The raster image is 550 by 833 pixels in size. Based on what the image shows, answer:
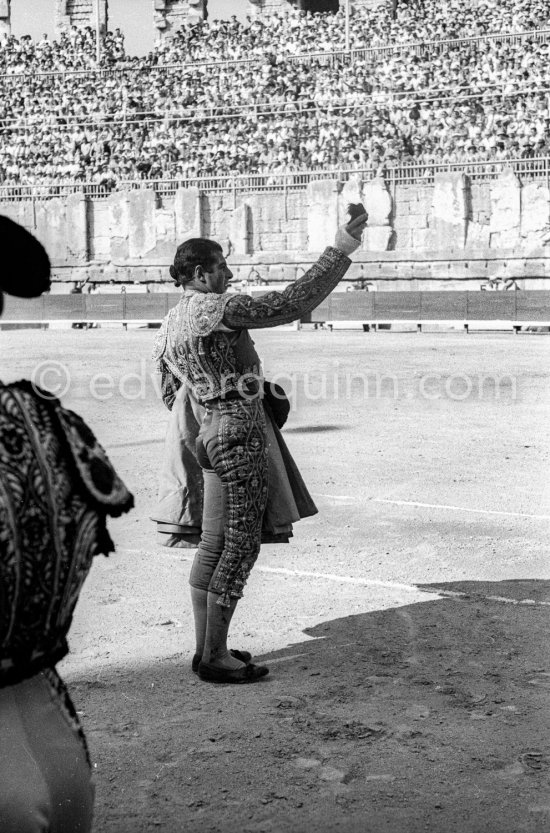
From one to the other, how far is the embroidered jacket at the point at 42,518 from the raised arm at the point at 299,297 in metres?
1.82

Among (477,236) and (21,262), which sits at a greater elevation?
(21,262)

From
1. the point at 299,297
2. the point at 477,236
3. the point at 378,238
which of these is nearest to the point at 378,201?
the point at 378,238

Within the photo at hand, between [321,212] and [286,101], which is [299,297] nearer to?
[321,212]

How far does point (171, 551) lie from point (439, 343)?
15011 millimetres

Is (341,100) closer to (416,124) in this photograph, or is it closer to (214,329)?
(416,124)

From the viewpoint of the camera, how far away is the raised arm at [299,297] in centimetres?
354

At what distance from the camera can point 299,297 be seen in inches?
140

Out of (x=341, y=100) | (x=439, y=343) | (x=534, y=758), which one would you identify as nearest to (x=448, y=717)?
(x=534, y=758)

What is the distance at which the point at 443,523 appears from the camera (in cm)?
645

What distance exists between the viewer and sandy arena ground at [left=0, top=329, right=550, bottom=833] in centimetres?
308

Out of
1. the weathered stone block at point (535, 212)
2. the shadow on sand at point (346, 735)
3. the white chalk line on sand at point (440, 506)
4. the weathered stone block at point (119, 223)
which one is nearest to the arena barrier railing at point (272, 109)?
the weathered stone block at point (535, 212)

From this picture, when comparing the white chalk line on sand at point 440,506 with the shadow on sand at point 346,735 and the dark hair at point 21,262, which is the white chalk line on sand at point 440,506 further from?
the dark hair at point 21,262

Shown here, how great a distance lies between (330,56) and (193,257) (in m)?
30.5

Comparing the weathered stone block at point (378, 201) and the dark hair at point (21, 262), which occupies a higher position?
the weathered stone block at point (378, 201)
